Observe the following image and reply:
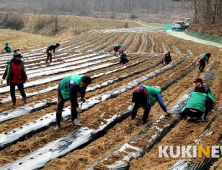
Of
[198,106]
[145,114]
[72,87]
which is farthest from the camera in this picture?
[198,106]

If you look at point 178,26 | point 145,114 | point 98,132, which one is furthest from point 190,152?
point 178,26

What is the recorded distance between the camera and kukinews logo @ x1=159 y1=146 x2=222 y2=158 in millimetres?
3602

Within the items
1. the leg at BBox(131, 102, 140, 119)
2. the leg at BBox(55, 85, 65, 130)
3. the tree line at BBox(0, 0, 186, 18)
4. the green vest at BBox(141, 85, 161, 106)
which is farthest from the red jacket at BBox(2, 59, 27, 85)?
the tree line at BBox(0, 0, 186, 18)

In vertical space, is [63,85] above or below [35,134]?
above

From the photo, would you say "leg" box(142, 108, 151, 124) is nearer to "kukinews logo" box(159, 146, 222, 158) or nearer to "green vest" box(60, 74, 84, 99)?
"kukinews logo" box(159, 146, 222, 158)

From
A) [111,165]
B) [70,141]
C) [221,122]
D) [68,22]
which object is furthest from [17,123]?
[68,22]

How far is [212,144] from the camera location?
12.8 feet

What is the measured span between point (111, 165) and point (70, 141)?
1.14 meters

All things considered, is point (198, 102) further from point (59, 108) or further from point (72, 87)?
point (59, 108)

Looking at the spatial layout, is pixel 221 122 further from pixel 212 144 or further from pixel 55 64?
pixel 55 64

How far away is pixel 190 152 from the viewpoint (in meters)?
3.69

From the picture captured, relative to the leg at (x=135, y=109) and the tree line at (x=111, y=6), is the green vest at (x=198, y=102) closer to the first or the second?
the leg at (x=135, y=109)

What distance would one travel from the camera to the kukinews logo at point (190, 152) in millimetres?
3602

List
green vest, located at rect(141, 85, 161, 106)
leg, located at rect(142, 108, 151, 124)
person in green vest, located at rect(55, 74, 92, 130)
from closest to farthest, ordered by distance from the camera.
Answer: person in green vest, located at rect(55, 74, 92, 130) → green vest, located at rect(141, 85, 161, 106) → leg, located at rect(142, 108, 151, 124)
